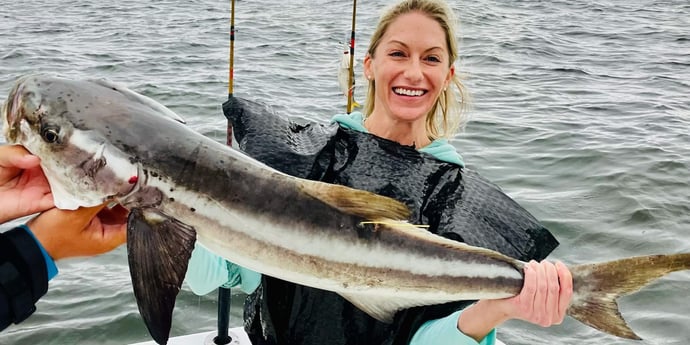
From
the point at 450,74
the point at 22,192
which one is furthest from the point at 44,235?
the point at 450,74

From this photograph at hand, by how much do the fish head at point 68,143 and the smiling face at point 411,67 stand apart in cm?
192

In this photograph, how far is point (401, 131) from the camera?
399cm

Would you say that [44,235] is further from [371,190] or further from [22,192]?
[371,190]

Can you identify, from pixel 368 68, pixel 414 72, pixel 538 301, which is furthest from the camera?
pixel 368 68

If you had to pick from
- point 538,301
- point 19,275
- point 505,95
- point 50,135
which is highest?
point 50,135

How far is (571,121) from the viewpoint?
34.8ft

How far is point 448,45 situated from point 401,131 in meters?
0.58

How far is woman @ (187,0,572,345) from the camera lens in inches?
115

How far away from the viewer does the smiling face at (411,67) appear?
3863mm

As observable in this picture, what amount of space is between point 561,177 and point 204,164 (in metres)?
6.85

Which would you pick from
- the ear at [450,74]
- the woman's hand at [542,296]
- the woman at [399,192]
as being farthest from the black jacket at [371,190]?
the ear at [450,74]

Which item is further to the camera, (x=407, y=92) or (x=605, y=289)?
(x=407, y=92)

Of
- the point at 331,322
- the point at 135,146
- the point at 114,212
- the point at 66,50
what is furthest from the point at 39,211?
the point at 66,50

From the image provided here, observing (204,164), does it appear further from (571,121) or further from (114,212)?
(571,121)
